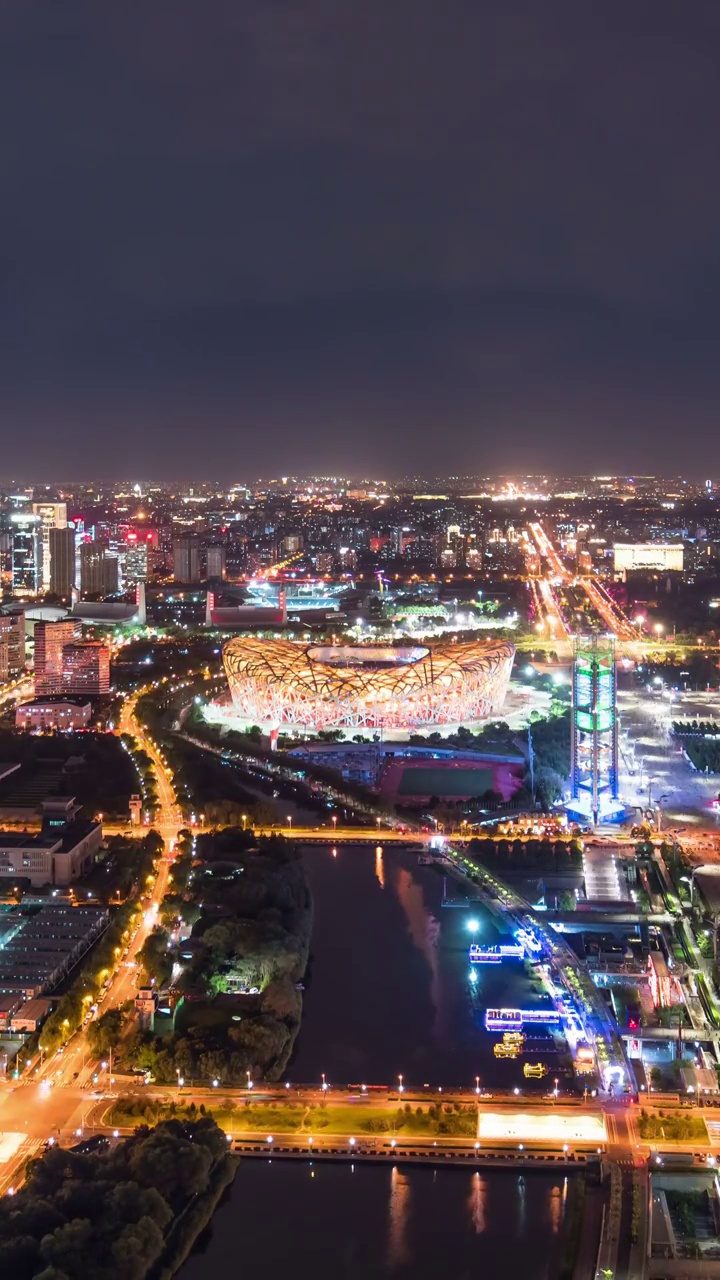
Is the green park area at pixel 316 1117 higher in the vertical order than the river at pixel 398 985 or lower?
lower

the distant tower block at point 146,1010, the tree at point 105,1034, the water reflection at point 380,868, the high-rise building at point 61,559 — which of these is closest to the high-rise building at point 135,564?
the high-rise building at point 61,559

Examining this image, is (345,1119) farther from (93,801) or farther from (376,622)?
(376,622)

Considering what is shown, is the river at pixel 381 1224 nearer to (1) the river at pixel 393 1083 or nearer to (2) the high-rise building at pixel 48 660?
(1) the river at pixel 393 1083

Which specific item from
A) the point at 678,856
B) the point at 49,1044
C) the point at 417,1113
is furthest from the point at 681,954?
the point at 49,1044

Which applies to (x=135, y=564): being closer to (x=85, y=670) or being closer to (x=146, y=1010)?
(x=85, y=670)

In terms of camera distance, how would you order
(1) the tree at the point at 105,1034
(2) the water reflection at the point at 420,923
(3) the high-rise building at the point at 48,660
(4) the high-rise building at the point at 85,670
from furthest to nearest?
(3) the high-rise building at the point at 48,660
(4) the high-rise building at the point at 85,670
(2) the water reflection at the point at 420,923
(1) the tree at the point at 105,1034

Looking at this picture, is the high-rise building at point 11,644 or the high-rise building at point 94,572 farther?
the high-rise building at point 94,572
